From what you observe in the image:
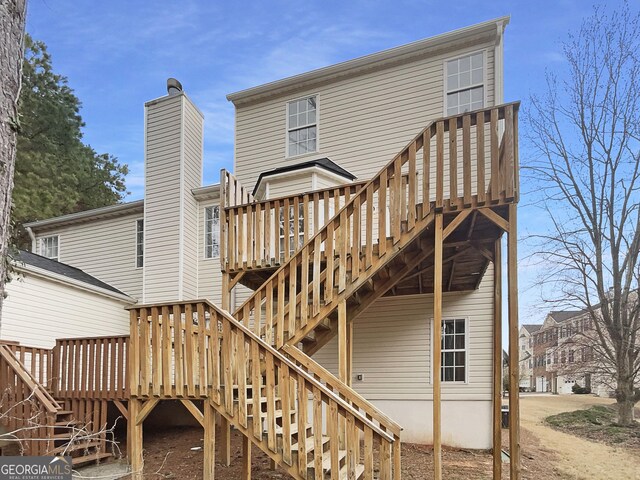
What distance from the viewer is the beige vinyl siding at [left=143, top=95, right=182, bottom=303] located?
10969mm

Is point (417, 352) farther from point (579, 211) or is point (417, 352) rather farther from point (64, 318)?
point (579, 211)

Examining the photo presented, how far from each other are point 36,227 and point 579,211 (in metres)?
16.9

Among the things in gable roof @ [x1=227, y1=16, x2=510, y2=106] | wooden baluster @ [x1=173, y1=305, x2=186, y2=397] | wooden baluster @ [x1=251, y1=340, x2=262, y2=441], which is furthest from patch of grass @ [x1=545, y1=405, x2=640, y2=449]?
wooden baluster @ [x1=173, y1=305, x2=186, y2=397]

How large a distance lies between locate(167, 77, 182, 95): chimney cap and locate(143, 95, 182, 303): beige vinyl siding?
0.50 m

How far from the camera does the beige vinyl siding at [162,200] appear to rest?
36.0 ft

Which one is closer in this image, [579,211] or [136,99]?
[136,99]

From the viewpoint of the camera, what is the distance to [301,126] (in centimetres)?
1066

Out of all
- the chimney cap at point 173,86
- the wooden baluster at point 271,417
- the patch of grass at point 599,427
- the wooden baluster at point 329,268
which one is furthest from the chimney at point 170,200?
the patch of grass at point 599,427

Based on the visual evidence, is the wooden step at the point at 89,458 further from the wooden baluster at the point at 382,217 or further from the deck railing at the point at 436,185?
the wooden baluster at the point at 382,217

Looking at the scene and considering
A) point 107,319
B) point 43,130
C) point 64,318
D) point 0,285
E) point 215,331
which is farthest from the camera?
point 43,130

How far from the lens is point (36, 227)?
1309 cm

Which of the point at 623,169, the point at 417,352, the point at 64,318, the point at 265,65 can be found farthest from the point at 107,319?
the point at 623,169

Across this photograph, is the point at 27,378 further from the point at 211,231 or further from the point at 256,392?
the point at 211,231

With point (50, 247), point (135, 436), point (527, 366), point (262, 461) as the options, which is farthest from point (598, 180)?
point (527, 366)
